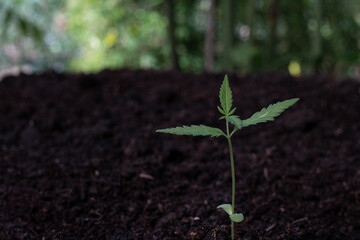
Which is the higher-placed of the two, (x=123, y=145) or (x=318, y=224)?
(x=123, y=145)

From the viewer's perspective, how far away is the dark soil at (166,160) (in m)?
1.21

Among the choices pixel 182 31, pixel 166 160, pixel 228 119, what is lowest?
pixel 166 160

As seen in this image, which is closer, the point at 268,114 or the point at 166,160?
the point at 268,114

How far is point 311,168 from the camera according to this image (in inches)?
61.3

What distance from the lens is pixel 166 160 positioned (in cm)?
158

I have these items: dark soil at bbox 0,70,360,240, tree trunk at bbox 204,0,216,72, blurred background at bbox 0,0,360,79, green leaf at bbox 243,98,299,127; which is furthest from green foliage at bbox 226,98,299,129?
blurred background at bbox 0,0,360,79

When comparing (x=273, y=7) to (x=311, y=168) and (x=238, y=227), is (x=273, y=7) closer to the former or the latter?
(x=311, y=168)

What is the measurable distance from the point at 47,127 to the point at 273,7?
162 cm

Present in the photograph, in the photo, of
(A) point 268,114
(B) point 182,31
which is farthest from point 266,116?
(B) point 182,31

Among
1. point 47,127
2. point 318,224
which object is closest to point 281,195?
point 318,224

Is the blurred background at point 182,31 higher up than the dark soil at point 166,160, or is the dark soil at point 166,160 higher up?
the blurred background at point 182,31

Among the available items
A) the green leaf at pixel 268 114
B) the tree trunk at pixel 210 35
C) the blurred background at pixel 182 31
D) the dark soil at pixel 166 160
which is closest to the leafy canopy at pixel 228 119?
the green leaf at pixel 268 114

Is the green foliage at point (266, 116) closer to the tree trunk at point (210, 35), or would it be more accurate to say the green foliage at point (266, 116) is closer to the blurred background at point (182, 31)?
the tree trunk at point (210, 35)

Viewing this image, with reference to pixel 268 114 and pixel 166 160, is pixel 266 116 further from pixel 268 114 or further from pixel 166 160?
pixel 166 160
